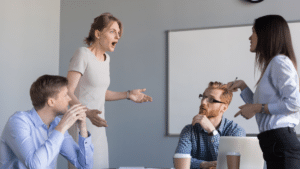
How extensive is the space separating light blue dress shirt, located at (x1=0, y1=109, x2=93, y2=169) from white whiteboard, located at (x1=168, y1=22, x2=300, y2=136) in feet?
5.64

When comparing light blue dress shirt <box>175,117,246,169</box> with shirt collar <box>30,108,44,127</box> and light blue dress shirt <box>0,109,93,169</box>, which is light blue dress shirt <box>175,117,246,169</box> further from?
shirt collar <box>30,108,44,127</box>

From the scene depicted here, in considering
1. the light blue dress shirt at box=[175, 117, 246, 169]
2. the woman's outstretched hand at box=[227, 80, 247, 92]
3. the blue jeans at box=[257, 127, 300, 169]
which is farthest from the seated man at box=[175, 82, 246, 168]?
the blue jeans at box=[257, 127, 300, 169]

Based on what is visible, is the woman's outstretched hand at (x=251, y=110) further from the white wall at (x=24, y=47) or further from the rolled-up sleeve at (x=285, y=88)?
the white wall at (x=24, y=47)

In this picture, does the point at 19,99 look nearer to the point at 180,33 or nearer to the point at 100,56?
the point at 100,56

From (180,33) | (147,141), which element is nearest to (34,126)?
(147,141)

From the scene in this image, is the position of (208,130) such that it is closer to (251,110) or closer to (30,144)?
(251,110)

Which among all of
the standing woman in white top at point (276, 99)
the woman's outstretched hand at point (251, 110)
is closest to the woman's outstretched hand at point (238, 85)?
the standing woman in white top at point (276, 99)

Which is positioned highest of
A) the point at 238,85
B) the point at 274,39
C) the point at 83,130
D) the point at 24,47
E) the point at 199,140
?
the point at 24,47

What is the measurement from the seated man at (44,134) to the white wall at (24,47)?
1.49m

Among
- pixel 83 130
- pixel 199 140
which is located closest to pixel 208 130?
pixel 199 140

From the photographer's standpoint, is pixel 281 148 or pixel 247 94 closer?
pixel 281 148

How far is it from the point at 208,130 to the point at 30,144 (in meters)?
1.08

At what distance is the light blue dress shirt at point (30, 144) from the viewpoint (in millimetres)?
1441

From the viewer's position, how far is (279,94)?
1419 millimetres
